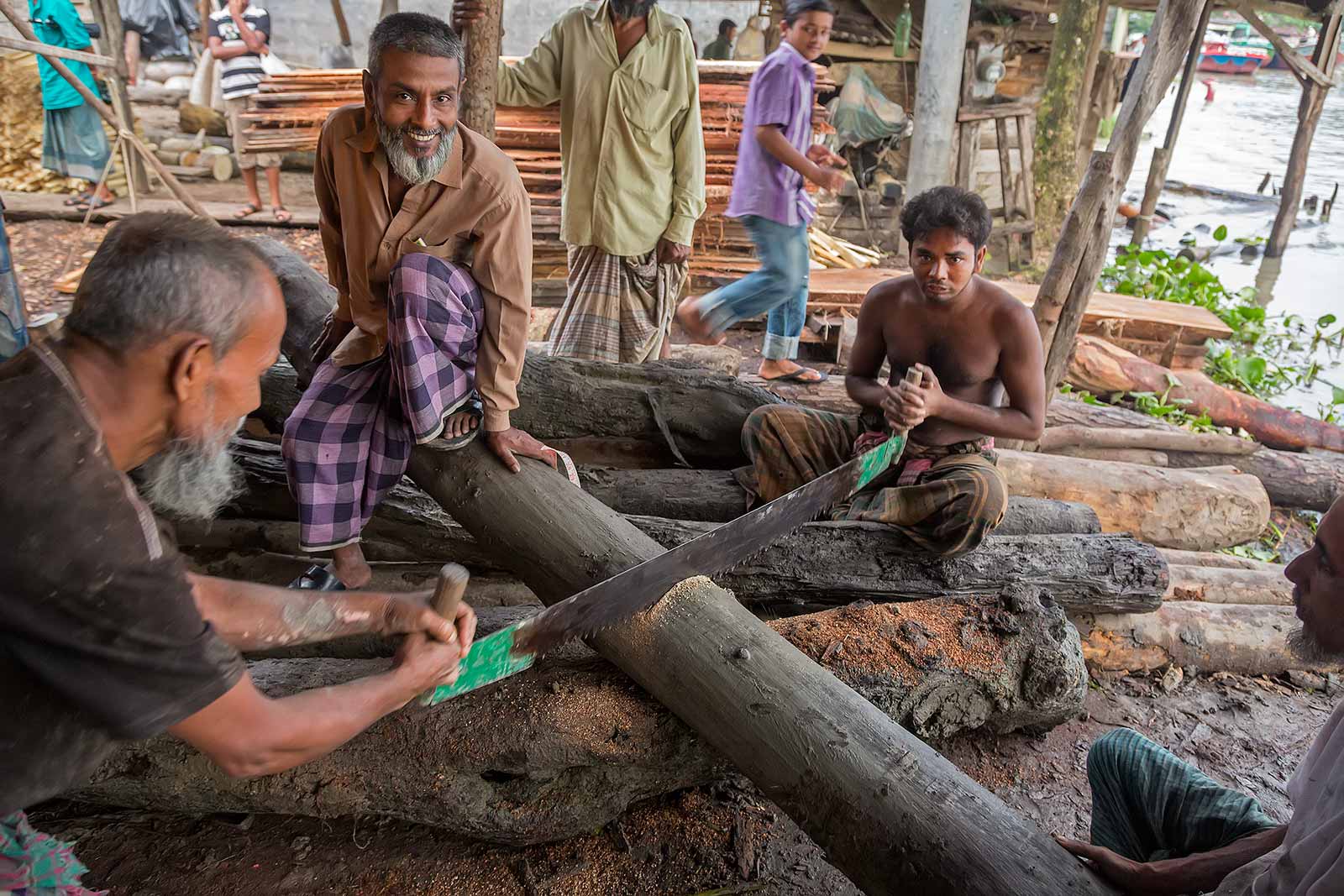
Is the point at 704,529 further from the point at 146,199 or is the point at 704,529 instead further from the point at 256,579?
the point at 146,199

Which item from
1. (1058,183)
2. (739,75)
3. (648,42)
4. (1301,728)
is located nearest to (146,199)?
(739,75)

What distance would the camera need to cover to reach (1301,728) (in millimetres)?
3559

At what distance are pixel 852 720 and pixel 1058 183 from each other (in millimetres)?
9684

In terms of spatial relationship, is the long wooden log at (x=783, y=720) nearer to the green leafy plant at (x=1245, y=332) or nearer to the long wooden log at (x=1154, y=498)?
the long wooden log at (x=1154, y=498)

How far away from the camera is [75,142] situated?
9039 millimetres

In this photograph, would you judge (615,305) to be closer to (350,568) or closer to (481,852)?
(350,568)

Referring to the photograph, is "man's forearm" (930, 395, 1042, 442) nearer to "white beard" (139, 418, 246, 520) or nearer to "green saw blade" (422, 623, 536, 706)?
"green saw blade" (422, 623, 536, 706)

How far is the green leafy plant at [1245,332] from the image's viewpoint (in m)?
7.59

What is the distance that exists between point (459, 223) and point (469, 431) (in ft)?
2.28

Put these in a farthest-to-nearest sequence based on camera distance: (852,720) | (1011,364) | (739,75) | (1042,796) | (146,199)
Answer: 1. (146,199)
2. (739,75)
3. (1011,364)
4. (1042,796)
5. (852,720)

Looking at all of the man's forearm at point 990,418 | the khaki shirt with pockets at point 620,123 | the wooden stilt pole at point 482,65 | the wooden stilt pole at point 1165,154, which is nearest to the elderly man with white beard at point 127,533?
the man's forearm at point 990,418

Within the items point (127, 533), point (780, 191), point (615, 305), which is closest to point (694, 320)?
point (615, 305)

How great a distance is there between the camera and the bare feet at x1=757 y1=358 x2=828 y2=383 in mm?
5480

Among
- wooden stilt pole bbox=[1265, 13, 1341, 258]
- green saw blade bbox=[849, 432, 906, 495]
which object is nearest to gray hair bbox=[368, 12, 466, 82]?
green saw blade bbox=[849, 432, 906, 495]
